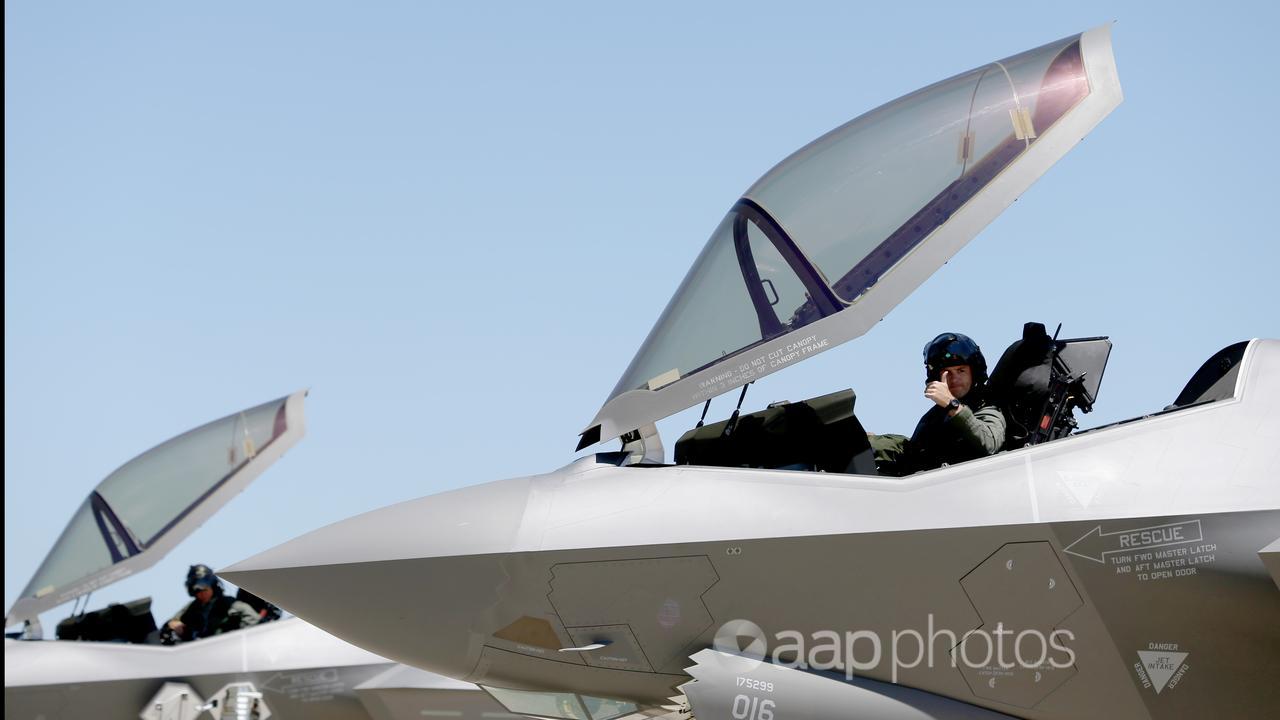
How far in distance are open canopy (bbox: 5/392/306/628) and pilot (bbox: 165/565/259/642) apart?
0.87 metres

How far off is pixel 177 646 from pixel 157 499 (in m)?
1.58

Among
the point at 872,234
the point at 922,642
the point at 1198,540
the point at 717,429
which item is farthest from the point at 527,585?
the point at 1198,540

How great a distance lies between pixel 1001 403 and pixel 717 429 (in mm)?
1882

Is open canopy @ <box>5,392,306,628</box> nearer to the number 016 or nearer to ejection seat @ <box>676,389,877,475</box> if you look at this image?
ejection seat @ <box>676,389,877,475</box>

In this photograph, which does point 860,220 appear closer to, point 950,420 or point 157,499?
point 950,420

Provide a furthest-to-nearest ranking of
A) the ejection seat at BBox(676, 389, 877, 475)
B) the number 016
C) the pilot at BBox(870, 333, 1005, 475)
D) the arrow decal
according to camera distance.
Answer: the ejection seat at BBox(676, 389, 877, 475) → the pilot at BBox(870, 333, 1005, 475) → the number 016 → the arrow decal

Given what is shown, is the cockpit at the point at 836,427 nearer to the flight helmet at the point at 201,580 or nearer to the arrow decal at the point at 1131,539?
the arrow decal at the point at 1131,539

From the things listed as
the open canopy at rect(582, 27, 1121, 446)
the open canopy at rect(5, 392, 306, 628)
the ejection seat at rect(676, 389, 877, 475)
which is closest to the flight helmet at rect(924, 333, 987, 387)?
the ejection seat at rect(676, 389, 877, 475)

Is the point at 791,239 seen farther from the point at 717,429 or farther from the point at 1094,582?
the point at 1094,582

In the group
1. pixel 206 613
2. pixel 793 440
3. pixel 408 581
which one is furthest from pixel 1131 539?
pixel 206 613

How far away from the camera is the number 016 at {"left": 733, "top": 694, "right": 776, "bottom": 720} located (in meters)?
5.41

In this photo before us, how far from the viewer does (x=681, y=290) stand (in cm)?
630

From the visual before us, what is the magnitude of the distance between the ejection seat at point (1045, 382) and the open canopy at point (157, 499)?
7.78 metres

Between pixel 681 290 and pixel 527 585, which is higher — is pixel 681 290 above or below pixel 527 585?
above
